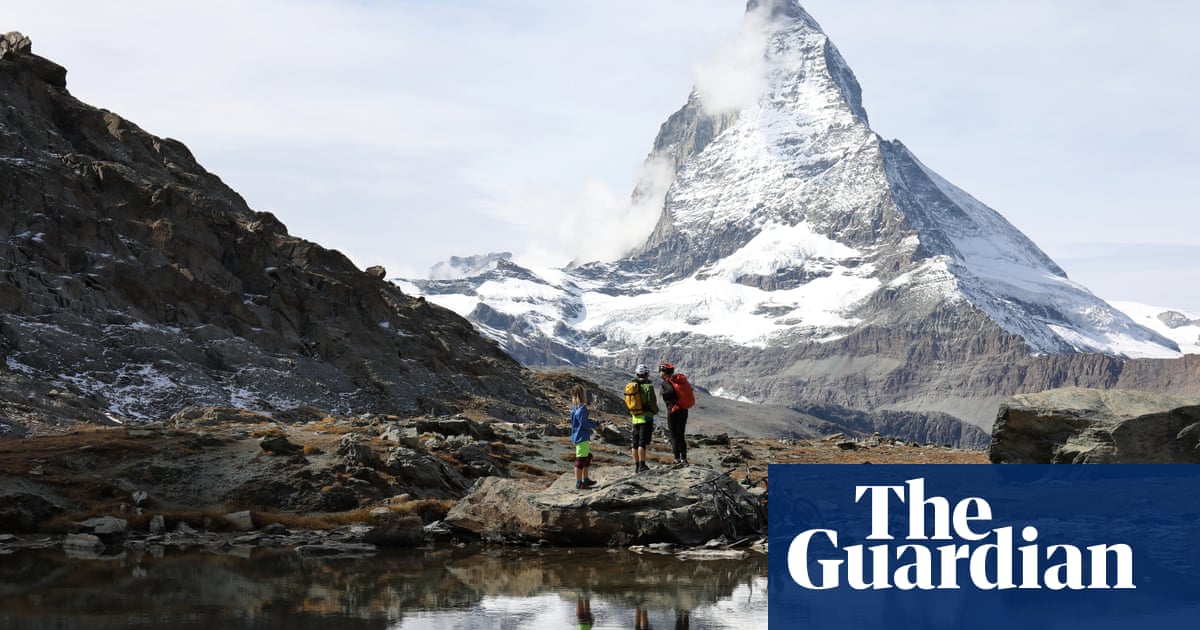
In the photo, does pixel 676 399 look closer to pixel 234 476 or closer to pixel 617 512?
pixel 617 512

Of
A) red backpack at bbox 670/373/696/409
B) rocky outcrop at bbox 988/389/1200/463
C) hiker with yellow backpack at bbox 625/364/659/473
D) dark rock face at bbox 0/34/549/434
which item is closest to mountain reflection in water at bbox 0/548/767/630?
hiker with yellow backpack at bbox 625/364/659/473

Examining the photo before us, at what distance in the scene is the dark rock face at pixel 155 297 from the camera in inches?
3054

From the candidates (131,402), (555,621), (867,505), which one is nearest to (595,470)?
(867,505)

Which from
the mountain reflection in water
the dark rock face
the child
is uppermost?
the dark rock face

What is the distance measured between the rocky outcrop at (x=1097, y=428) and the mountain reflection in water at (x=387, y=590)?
10.2 metres

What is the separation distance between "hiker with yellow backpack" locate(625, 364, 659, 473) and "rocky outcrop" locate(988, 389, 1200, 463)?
10.5m

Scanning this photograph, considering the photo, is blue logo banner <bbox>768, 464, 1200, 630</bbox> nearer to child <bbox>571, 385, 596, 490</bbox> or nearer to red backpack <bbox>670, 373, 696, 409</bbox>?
red backpack <bbox>670, 373, 696, 409</bbox>

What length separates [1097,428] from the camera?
3397 cm

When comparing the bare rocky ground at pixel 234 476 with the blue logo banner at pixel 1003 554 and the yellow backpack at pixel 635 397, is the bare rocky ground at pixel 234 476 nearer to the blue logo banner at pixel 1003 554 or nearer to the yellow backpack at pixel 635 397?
the yellow backpack at pixel 635 397

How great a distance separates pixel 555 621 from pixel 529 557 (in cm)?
883

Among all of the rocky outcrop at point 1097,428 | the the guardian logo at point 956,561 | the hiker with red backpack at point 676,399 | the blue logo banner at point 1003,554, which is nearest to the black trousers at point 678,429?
the hiker with red backpack at point 676,399

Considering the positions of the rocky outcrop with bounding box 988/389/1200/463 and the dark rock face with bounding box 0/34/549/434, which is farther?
the dark rock face with bounding box 0/34/549/434

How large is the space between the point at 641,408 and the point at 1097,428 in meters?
12.4

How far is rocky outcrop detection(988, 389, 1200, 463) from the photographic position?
109ft
